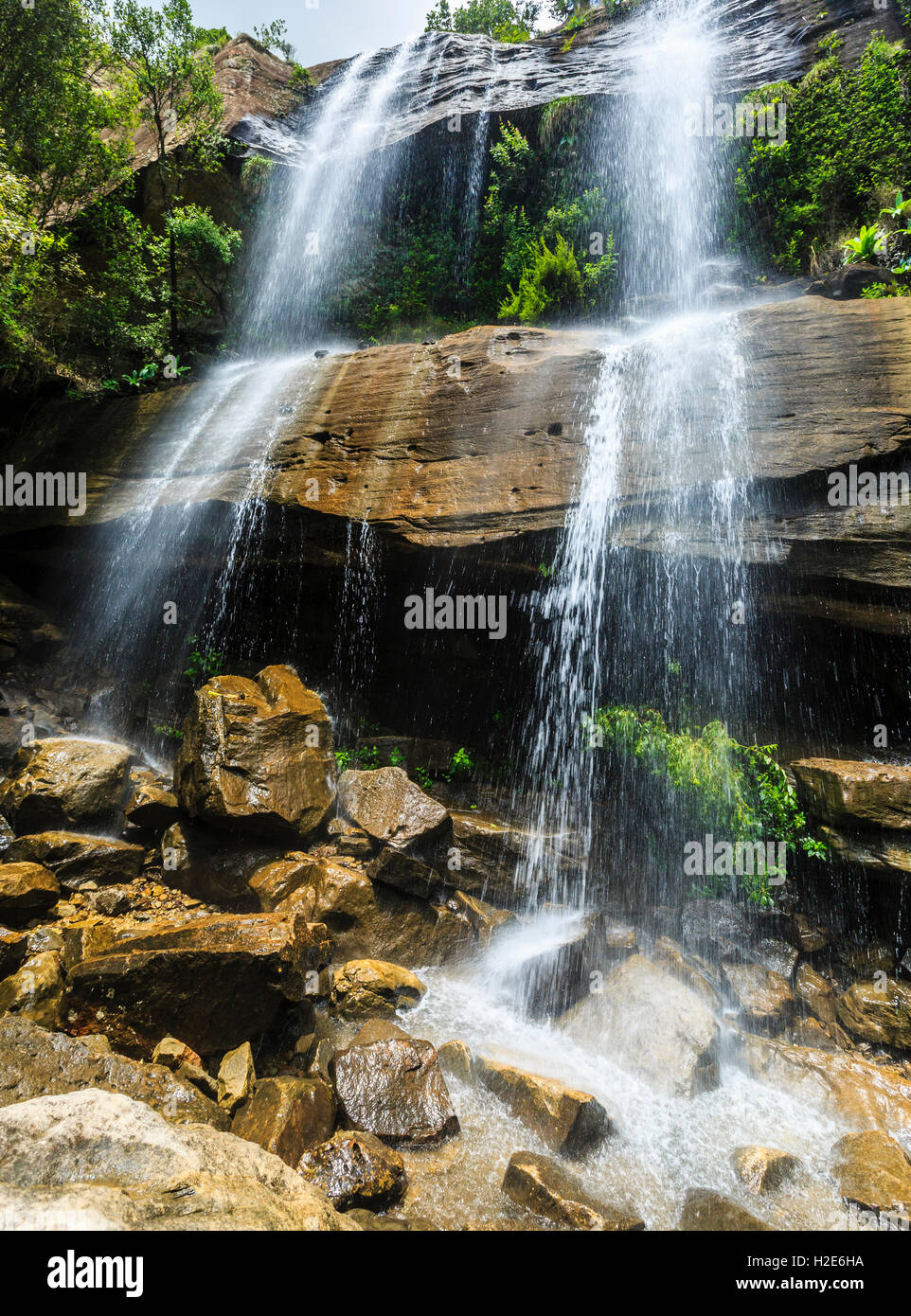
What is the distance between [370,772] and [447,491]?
3943mm

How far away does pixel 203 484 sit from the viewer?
9.58 metres

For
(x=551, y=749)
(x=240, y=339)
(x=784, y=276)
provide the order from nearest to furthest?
(x=551, y=749), (x=784, y=276), (x=240, y=339)

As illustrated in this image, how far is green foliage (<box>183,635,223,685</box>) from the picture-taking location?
979 centimetres

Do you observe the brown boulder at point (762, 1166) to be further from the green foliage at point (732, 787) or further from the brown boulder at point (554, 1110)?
the green foliage at point (732, 787)

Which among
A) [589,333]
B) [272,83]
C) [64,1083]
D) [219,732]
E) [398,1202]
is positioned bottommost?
[398,1202]

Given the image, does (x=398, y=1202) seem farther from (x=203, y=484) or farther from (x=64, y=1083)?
(x=203, y=484)

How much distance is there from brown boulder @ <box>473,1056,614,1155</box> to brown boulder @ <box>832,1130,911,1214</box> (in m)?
1.60

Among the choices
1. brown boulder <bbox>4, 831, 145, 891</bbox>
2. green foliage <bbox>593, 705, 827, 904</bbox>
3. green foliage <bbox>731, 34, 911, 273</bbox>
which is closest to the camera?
brown boulder <bbox>4, 831, 145, 891</bbox>

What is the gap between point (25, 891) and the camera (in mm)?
5395

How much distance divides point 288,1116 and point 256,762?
12.3 feet

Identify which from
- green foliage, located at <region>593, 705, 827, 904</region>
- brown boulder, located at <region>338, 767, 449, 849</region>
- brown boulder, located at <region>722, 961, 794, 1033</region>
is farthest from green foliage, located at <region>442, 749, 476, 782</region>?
brown boulder, located at <region>722, 961, 794, 1033</region>

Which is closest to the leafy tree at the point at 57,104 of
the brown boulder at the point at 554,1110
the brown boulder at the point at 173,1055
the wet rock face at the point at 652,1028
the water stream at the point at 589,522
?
the water stream at the point at 589,522

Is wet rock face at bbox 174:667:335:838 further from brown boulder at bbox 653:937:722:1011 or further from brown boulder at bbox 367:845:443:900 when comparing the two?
brown boulder at bbox 653:937:722:1011

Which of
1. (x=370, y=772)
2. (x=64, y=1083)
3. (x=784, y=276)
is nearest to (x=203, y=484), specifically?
(x=370, y=772)
